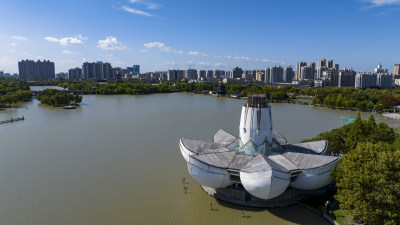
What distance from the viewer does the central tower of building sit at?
1071 cm

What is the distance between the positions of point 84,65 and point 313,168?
114m

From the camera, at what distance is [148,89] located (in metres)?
63.9

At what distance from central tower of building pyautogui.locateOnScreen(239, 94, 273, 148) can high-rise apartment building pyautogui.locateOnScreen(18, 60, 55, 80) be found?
120 metres

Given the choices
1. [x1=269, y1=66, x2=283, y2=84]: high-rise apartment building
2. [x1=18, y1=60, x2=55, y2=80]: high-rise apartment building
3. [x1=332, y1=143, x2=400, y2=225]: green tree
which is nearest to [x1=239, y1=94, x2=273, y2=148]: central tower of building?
[x1=332, y1=143, x2=400, y2=225]: green tree

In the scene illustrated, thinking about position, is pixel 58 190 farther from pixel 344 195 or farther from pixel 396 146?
pixel 396 146

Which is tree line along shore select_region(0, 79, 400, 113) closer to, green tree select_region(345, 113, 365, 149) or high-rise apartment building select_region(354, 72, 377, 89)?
green tree select_region(345, 113, 365, 149)

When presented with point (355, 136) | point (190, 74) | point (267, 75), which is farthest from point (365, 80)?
point (190, 74)

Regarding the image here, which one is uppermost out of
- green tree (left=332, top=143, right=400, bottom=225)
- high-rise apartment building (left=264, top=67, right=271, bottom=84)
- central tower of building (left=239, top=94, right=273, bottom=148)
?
high-rise apartment building (left=264, top=67, right=271, bottom=84)

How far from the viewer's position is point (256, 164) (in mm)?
9016

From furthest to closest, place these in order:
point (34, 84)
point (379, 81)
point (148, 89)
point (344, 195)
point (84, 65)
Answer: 1. point (84, 65)
2. point (34, 84)
3. point (379, 81)
4. point (148, 89)
5. point (344, 195)

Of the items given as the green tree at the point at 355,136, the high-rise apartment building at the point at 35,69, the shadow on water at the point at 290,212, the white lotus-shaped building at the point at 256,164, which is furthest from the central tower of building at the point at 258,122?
the high-rise apartment building at the point at 35,69

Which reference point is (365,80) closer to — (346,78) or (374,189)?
(346,78)

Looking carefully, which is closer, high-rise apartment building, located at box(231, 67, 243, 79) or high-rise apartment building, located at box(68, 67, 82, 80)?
high-rise apartment building, located at box(68, 67, 82, 80)

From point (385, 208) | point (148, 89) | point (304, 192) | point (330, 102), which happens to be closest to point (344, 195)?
point (385, 208)
